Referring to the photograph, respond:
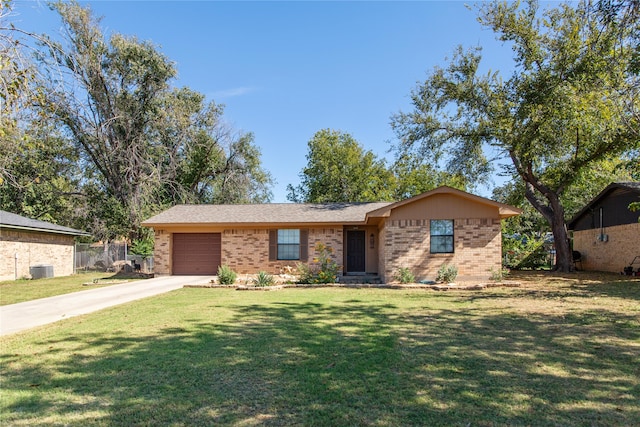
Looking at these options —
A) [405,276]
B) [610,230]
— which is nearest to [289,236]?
[405,276]

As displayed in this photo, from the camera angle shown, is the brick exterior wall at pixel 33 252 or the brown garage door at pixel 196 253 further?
the brown garage door at pixel 196 253

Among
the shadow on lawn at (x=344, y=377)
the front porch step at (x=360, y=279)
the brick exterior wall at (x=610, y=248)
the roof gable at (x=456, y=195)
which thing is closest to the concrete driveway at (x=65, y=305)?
the shadow on lawn at (x=344, y=377)

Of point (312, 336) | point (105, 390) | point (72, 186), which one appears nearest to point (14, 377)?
point (105, 390)

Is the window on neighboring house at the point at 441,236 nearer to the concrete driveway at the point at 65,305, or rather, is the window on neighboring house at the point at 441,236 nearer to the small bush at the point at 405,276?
the small bush at the point at 405,276

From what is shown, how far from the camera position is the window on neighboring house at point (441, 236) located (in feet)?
49.9

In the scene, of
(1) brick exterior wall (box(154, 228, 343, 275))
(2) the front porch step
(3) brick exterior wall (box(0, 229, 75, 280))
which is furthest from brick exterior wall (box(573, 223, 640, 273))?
(3) brick exterior wall (box(0, 229, 75, 280))

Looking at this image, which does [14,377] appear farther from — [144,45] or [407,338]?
[144,45]

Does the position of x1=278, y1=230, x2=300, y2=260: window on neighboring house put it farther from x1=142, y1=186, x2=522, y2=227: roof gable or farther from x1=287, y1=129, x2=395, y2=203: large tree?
x1=287, y1=129, x2=395, y2=203: large tree

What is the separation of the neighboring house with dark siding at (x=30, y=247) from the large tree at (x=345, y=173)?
19.4 meters

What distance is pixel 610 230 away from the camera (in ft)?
65.4

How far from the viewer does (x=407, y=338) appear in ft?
21.0

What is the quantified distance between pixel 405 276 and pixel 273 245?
689 cm

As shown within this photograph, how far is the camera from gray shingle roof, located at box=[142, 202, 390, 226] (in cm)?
1845

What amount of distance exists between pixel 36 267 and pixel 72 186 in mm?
13627
